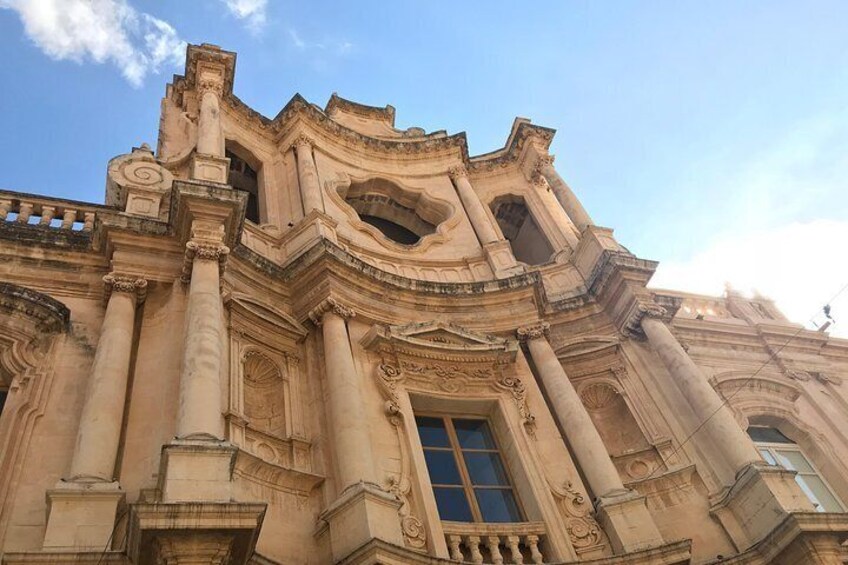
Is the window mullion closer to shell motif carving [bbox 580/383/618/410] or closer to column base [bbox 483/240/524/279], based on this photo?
shell motif carving [bbox 580/383/618/410]

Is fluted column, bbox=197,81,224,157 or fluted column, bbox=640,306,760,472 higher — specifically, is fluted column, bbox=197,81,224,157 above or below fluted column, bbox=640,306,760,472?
above

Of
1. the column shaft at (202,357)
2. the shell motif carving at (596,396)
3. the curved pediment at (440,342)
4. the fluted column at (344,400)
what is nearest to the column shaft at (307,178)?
the fluted column at (344,400)

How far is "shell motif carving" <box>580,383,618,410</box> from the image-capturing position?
499 inches

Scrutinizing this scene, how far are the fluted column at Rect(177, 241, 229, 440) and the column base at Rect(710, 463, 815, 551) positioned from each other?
679 cm

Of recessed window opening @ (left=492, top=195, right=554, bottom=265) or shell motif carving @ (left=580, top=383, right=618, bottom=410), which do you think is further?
recessed window opening @ (left=492, top=195, right=554, bottom=265)

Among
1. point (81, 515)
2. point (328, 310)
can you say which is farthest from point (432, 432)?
point (81, 515)

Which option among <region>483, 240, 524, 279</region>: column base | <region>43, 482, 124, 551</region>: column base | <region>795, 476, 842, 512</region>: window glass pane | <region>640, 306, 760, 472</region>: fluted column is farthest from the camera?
<region>483, 240, 524, 279</region>: column base

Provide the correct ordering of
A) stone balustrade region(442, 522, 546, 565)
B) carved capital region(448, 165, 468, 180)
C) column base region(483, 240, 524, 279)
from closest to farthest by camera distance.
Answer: stone balustrade region(442, 522, 546, 565), column base region(483, 240, 524, 279), carved capital region(448, 165, 468, 180)

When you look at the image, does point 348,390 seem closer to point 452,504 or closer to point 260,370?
point 260,370

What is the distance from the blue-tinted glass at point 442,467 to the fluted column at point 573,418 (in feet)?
6.00

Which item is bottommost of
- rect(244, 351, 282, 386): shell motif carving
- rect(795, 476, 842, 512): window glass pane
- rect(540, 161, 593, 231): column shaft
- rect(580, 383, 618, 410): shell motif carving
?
rect(795, 476, 842, 512): window glass pane

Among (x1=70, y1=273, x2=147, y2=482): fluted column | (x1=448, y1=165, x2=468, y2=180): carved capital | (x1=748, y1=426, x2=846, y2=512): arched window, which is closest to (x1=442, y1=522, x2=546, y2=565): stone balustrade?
(x1=70, y1=273, x2=147, y2=482): fluted column

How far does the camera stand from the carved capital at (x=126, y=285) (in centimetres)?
967

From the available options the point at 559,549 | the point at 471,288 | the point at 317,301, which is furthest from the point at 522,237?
the point at 559,549
